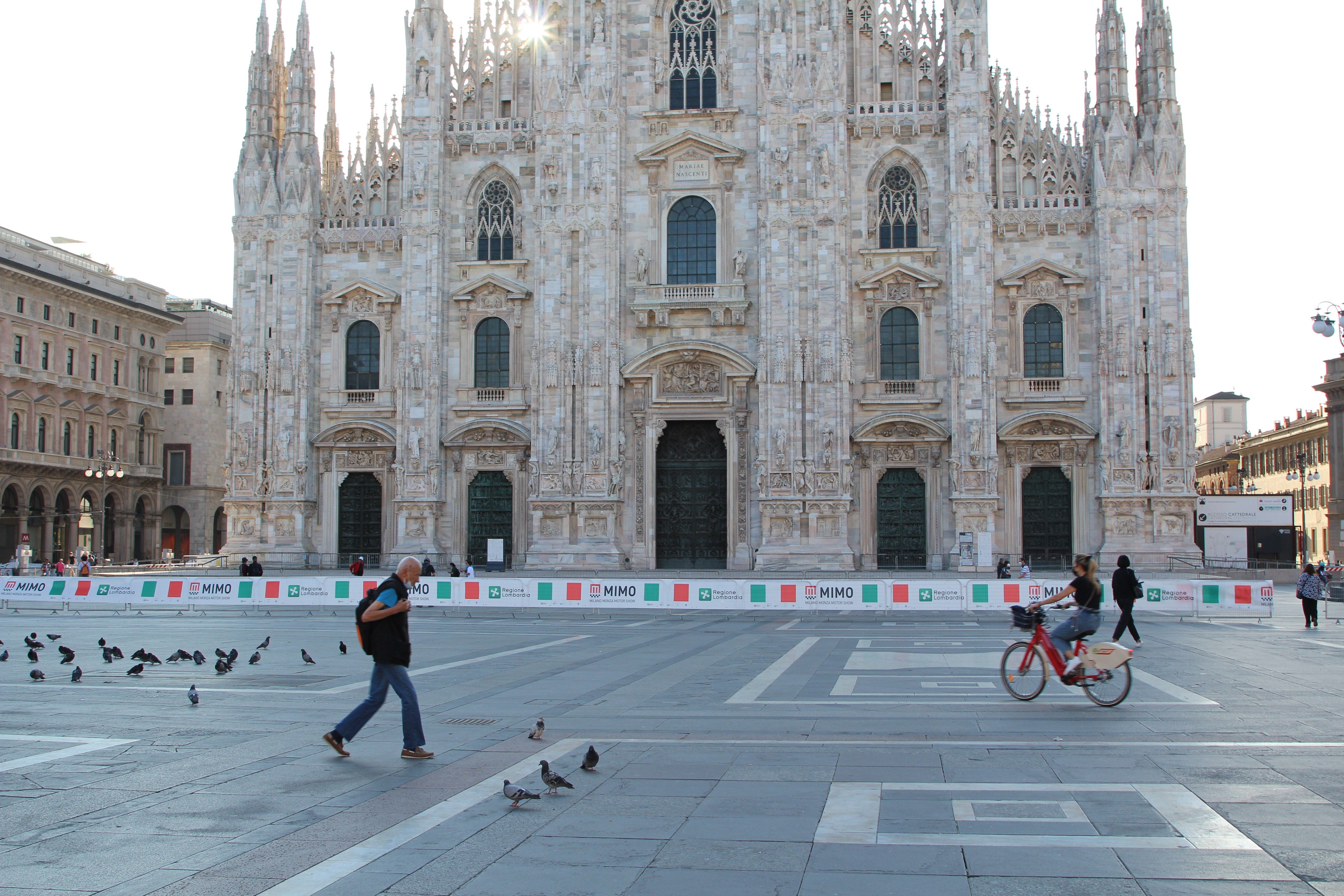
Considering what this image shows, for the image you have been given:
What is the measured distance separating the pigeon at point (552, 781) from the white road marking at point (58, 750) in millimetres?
4111

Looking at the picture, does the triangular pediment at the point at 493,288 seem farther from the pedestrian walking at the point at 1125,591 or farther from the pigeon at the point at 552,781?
the pigeon at the point at 552,781

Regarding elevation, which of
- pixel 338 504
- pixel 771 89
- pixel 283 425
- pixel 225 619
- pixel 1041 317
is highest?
pixel 771 89

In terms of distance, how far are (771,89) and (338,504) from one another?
2091cm

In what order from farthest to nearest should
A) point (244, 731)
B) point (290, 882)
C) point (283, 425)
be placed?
point (283, 425) < point (244, 731) < point (290, 882)

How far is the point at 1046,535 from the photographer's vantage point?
1602 inches

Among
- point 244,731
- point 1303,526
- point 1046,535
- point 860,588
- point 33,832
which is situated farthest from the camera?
point 1303,526

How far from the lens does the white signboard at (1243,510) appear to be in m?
45.2

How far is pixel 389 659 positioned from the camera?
9953mm

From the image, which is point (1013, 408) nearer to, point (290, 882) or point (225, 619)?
point (225, 619)

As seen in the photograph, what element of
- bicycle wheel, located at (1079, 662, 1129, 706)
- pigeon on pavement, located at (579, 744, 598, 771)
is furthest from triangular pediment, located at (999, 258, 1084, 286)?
pigeon on pavement, located at (579, 744, 598, 771)

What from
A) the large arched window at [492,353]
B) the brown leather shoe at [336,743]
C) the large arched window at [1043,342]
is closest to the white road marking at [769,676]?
the brown leather shoe at [336,743]

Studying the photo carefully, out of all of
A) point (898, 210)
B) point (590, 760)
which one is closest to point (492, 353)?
point (898, 210)

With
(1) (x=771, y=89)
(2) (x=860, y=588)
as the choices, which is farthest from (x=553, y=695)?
(1) (x=771, y=89)

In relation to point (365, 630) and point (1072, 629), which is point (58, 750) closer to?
point (365, 630)
